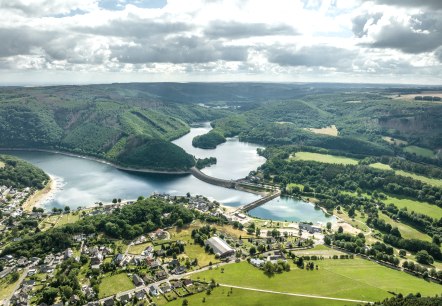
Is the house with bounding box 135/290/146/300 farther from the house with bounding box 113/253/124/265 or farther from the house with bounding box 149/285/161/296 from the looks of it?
the house with bounding box 113/253/124/265

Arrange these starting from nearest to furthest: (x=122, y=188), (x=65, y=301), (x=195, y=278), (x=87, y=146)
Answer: (x=65, y=301)
(x=195, y=278)
(x=122, y=188)
(x=87, y=146)

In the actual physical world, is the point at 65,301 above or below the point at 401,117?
below

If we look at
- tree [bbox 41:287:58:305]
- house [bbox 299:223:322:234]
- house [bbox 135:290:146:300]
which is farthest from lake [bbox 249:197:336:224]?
tree [bbox 41:287:58:305]

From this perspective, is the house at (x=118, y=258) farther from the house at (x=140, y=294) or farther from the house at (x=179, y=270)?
the house at (x=140, y=294)

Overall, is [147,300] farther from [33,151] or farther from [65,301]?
[33,151]

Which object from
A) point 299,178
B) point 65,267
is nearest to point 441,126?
point 299,178

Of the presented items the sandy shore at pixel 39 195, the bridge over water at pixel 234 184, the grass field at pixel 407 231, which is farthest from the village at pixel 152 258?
the grass field at pixel 407 231
